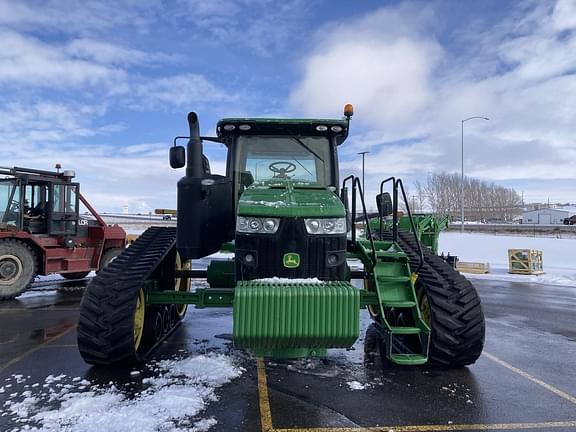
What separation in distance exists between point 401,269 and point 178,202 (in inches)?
99.4

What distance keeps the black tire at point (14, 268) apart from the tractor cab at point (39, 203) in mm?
504

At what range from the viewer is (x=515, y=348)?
21.1 feet

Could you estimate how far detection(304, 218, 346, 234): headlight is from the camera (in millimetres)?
4418

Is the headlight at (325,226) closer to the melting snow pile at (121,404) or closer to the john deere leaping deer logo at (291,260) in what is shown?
the john deere leaping deer logo at (291,260)

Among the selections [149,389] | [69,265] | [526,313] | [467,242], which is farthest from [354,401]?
[467,242]

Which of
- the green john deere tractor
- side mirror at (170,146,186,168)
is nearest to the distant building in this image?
the green john deere tractor

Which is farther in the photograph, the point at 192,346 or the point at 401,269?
the point at 192,346

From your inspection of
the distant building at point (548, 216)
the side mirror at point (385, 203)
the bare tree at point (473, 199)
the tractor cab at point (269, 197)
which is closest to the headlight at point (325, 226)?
the tractor cab at point (269, 197)

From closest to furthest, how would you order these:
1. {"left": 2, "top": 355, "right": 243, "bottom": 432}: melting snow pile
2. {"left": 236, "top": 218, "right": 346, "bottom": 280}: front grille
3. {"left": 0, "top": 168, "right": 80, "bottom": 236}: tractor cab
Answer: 1. {"left": 2, "top": 355, "right": 243, "bottom": 432}: melting snow pile
2. {"left": 236, "top": 218, "right": 346, "bottom": 280}: front grille
3. {"left": 0, "top": 168, "right": 80, "bottom": 236}: tractor cab

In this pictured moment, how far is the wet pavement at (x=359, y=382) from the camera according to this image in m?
3.97

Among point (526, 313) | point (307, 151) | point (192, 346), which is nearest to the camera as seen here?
point (307, 151)

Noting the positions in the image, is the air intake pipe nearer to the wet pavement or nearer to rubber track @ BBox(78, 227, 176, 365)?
rubber track @ BBox(78, 227, 176, 365)

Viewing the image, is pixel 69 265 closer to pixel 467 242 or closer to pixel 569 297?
pixel 569 297

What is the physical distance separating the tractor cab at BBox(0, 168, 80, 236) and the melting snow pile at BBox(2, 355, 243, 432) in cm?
667
